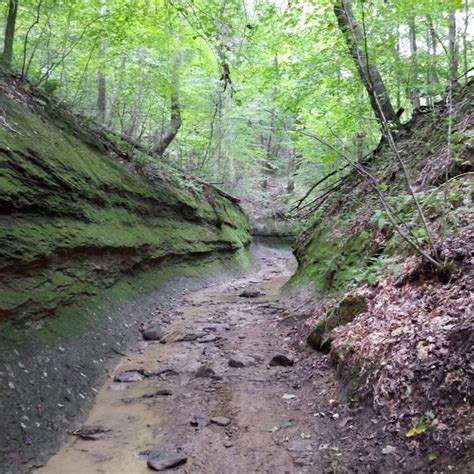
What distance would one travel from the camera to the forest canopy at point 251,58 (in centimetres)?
777

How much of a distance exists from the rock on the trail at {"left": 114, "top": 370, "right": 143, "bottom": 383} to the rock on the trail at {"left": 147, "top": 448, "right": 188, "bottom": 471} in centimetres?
172

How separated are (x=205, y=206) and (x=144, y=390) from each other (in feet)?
30.7

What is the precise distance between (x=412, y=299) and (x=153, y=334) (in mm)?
4259

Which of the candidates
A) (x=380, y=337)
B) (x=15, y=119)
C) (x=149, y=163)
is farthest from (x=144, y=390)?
(x=149, y=163)

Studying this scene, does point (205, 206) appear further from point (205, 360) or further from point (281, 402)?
point (281, 402)

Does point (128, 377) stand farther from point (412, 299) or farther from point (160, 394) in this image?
point (412, 299)

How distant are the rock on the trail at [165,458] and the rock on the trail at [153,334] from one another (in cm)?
324

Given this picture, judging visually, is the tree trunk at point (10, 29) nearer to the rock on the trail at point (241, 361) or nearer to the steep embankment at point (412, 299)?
the rock on the trail at point (241, 361)

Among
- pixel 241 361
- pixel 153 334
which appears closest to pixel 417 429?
pixel 241 361

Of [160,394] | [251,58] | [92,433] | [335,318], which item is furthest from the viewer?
[251,58]

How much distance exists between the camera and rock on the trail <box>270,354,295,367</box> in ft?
17.3

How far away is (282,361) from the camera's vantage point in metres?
5.29

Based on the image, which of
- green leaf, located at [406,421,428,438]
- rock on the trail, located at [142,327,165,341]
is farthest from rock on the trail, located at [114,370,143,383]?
green leaf, located at [406,421,428,438]

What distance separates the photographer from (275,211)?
24.4 metres
